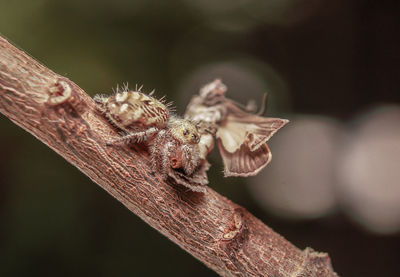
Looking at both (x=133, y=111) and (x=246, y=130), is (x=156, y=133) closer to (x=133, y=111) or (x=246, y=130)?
(x=133, y=111)

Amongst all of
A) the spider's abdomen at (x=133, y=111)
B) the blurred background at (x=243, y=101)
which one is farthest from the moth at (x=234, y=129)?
the blurred background at (x=243, y=101)

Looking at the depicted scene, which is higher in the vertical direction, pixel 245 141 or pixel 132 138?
pixel 245 141

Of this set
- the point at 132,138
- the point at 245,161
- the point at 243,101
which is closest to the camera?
the point at 132,138

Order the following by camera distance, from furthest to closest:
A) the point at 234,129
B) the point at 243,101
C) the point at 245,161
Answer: the point at 243,101 < the point at 234,129 < the point at 245,161

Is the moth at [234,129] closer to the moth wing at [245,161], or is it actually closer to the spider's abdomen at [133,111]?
the moth wing at [245,161]

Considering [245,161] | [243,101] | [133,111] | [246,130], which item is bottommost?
[133,111]

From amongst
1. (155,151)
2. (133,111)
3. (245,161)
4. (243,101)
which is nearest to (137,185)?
(155,151)
